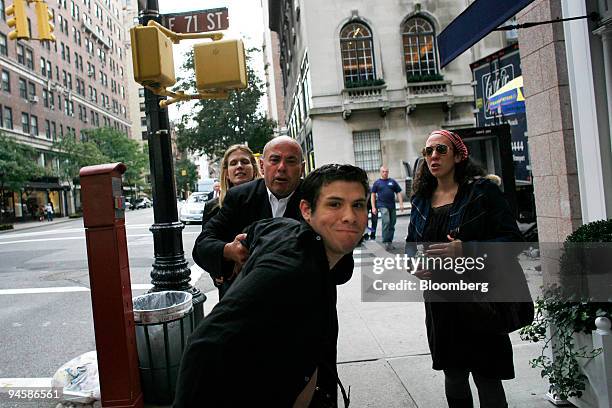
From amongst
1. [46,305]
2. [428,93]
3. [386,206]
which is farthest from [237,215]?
[428,93]

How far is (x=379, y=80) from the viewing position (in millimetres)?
24547

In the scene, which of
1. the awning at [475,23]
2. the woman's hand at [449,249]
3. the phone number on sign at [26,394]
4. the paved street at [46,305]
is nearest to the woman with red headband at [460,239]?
the woman's hand at [449,249]

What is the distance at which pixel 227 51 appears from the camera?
171 inches

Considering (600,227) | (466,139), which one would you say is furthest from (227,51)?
(466,139)

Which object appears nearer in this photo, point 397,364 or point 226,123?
point 397,364

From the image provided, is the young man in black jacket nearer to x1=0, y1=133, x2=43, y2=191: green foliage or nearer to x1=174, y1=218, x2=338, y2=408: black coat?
x1=174, y1=218, x2=338, y2=408: black coat

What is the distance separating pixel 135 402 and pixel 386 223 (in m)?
7.79

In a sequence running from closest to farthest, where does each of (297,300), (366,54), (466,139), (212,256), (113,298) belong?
(297,300) < (212,256) < (113,298) < (466,139) < (366,54)

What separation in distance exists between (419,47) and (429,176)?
24505 millimetres

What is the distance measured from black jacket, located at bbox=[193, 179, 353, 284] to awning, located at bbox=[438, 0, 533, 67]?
2424 millimetres

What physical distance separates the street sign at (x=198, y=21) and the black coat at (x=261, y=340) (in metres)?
3.89

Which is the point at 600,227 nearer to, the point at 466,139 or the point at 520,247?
the point at 520,247

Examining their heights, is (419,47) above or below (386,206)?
above

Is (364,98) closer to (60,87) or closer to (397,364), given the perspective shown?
(397,364)
